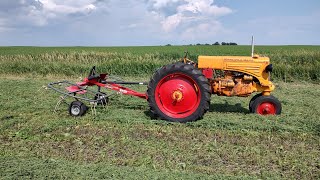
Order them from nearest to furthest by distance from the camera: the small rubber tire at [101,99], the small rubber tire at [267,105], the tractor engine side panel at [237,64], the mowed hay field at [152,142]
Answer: the mowed hay field at [152,142] < the tractor engine side panel at [237,64] < the small rubber tire at [267,105] < the small rubber tire at [101,99]

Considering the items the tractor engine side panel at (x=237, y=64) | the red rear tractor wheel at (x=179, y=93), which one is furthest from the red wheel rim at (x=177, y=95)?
the tractor engine side panel at (x=237, y=64)

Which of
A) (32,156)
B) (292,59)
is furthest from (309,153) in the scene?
(292,59)

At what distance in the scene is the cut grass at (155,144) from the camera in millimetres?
4504

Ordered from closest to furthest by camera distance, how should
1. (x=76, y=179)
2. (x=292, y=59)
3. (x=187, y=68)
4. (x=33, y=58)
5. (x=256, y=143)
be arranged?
(x=76, y=179) < (x=256, y=143) < (x=187, y=68) < (x=292, y=59) < (x=33, y=58)

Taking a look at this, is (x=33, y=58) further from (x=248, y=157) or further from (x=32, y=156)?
(x=248, y=157)

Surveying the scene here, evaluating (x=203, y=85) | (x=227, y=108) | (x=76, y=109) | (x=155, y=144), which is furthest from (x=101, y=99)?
(x=227, y=108)

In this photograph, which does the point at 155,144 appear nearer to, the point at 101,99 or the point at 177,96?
the point at 177,96

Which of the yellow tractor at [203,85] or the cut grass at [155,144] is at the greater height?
the yellow tractor at [203,85]

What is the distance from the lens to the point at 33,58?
62.8 feet

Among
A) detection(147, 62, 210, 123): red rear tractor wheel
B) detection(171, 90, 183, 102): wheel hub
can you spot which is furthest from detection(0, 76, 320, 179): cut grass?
detection(171, 90, 183, 102): wheel hub

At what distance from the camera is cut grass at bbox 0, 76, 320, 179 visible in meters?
4.50

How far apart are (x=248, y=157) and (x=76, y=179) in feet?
8.26

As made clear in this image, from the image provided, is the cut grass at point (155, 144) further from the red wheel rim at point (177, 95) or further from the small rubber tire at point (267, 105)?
the red wheel rim at point (177, 95)

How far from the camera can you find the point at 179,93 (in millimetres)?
6922
